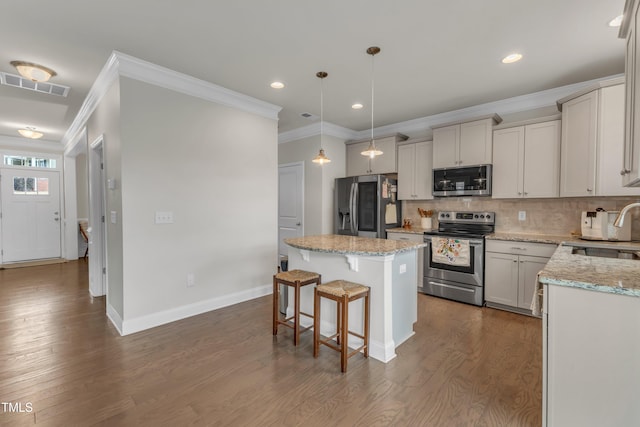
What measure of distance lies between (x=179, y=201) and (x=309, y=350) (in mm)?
2047

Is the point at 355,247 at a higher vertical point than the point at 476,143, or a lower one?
lower

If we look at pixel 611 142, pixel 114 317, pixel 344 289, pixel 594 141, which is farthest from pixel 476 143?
pixel 114 317

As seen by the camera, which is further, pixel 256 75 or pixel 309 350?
pixel 256 75

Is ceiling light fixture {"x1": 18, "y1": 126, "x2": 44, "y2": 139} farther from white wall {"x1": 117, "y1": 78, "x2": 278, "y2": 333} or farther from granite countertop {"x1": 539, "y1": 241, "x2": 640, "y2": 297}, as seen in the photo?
granite countertop {"x1": 539, "y1": 241, "x2": 640, "y2": 297}

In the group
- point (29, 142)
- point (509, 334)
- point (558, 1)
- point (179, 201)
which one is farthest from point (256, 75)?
point (29, 142)

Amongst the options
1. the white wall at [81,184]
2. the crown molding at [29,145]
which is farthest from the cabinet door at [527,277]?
the crown molding at [29,145]

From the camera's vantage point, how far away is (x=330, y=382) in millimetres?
2141

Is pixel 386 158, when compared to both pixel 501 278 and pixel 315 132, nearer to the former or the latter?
pixel 315 132

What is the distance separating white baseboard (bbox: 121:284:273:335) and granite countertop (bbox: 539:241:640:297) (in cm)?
321

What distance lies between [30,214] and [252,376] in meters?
6.93

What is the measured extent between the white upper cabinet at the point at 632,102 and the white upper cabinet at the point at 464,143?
2.39 metres

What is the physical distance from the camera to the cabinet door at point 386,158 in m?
4.89

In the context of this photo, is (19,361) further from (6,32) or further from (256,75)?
(256,75)

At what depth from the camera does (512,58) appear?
2795 millimetres
